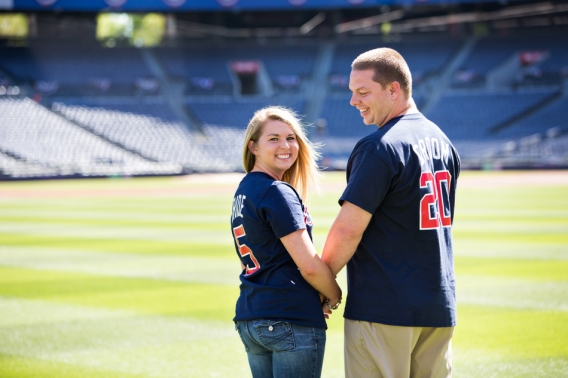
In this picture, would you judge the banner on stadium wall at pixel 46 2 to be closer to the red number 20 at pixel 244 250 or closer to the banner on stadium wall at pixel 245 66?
the banner on stadium wall at pixel 245 66

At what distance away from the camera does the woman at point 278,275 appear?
357 centimetres

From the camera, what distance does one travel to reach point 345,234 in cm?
355

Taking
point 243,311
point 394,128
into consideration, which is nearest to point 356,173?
point 394,128

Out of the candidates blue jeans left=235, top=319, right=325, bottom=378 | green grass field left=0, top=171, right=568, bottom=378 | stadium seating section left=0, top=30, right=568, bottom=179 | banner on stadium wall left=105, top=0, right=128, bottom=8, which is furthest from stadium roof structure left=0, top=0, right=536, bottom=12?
blue jeans left=235, top=319, right=325, bottom=378

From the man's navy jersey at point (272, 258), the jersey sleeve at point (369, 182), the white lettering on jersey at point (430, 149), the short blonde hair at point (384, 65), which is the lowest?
the man's navy jersey at point (272, 258)

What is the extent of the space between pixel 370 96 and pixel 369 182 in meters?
0.52

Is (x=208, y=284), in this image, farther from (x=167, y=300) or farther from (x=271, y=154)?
(x=271, y=154)

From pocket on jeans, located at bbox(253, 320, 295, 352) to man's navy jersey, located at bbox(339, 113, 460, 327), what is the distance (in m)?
0.35

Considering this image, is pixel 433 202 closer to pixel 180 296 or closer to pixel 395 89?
pixel 395 89

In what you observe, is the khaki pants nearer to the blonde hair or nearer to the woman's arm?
the woman's arm

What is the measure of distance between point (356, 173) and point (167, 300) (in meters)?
5.95

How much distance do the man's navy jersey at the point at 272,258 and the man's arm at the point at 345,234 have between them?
17 cm

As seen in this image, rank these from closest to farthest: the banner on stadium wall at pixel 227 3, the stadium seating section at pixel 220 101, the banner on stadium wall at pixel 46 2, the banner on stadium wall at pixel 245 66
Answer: the stadium seating section at pixel 220 101, the banner on stadium wall at pixel 46 2, the banner on stadium wall at pixel 227 3, the banner on stadium wall at pixel 245 66

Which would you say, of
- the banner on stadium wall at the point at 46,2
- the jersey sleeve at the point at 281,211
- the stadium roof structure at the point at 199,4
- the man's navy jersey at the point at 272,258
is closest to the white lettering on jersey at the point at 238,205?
the man's navy jersey at the point at 272,258
